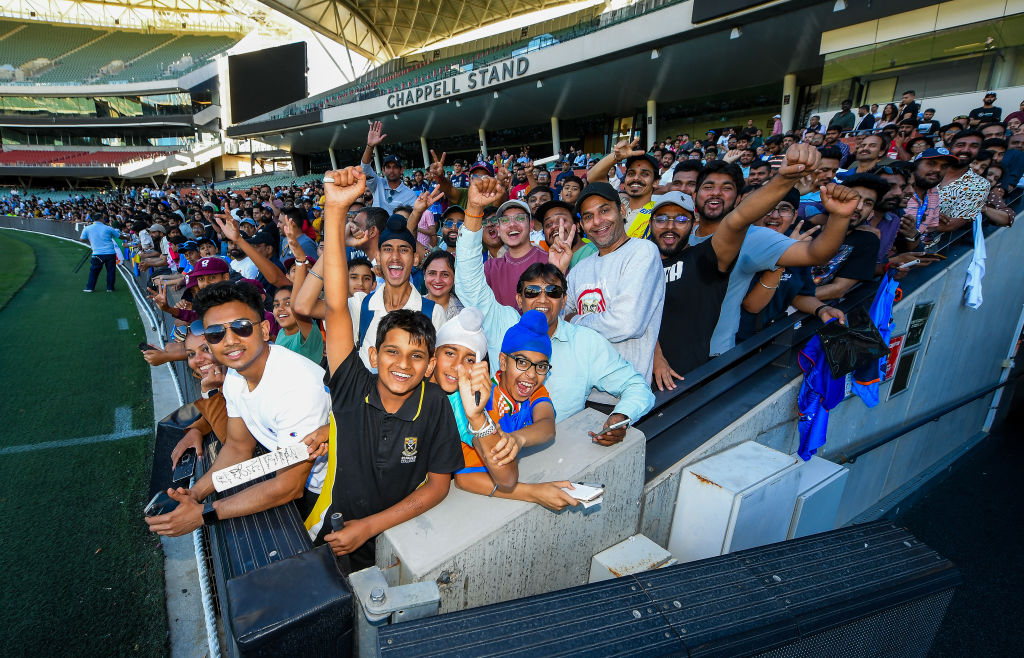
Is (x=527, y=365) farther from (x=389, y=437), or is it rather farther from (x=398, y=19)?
(x=398, y=19)

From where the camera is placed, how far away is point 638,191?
4.30m

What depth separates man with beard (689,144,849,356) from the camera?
2701 millimetres

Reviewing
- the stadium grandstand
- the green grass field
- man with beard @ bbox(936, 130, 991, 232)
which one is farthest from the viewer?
man with beard @ bbox(936, 130, 991, 232)

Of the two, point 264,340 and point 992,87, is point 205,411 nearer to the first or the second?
point 264,340

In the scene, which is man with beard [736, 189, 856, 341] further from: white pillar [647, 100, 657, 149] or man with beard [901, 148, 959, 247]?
white pillar [647, 100, 657, 149]

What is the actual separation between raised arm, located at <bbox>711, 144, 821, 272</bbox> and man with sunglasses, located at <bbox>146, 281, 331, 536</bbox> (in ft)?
7.96

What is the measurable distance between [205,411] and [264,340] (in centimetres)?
94

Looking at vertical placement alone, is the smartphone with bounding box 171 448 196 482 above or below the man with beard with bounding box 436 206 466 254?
below

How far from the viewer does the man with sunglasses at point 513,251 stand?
359 cm

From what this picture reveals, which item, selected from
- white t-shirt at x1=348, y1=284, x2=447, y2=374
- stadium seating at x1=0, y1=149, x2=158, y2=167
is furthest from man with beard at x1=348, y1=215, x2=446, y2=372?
stadium seating at x1=0, y1=149, x2=158, y2=167

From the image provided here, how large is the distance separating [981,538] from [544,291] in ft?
26.1

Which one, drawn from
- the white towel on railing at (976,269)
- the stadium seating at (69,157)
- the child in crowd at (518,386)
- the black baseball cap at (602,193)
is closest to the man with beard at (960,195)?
the white towel on railing at (976,269)

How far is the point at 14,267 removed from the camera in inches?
609

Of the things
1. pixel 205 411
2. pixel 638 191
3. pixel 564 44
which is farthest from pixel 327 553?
pixel 564 44
